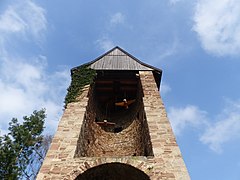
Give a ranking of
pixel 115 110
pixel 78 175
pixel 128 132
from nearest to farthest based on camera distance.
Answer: pixel 78 175
pixel 128 132
pixel 115 110

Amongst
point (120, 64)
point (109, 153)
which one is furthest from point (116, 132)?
point (120, 64)

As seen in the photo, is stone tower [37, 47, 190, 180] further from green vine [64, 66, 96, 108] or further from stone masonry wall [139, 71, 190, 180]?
green vine [64, 66, 96, 108]

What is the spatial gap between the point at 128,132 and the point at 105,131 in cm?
86

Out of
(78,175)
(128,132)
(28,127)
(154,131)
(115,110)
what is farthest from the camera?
(28,127)

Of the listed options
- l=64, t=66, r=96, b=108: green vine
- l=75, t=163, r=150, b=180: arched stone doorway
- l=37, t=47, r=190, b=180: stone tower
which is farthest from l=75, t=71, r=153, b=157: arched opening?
l=75, t=163, r=150, b=180: arched stone doorway

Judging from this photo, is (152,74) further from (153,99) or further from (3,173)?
(3,173)

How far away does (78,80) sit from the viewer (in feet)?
29.7

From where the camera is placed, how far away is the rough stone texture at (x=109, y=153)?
512 cm

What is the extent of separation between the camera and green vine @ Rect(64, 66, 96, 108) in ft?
26.2

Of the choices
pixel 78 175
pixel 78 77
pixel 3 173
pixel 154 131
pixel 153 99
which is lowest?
pixel 78 175

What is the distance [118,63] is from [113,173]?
5493mm

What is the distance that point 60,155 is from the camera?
18.3 feet

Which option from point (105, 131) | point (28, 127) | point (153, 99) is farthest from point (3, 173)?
point (153, 99)

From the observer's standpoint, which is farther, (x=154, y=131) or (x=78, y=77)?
(x=78, y=77)
